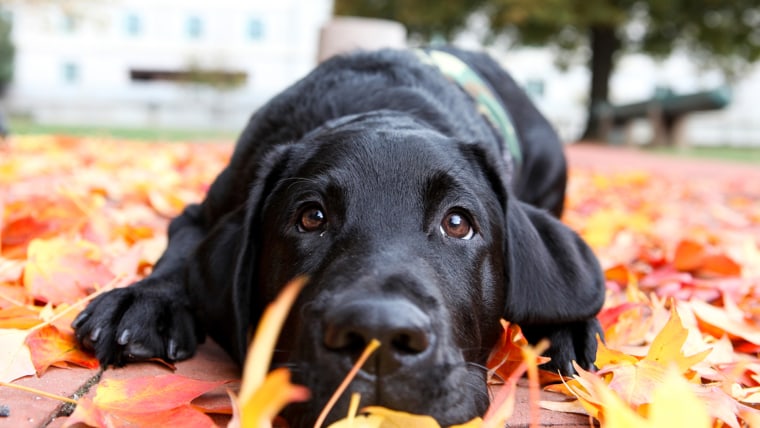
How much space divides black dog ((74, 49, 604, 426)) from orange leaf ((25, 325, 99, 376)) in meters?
0.05

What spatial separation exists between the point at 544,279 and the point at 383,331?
3.29ft

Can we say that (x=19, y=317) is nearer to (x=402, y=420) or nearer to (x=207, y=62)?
(x=402, y=420)

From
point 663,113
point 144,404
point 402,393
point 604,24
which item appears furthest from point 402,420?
point 604,24

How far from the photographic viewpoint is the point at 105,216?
4.10 meters

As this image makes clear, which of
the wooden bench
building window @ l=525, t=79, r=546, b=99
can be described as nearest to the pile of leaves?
the wooden bench

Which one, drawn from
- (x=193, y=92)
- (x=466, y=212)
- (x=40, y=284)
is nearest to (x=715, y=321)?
(x=466, y=212)

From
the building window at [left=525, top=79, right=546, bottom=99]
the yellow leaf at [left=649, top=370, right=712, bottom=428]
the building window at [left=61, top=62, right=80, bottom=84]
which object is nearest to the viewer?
the yellow leaf at [left=649, top=370, right=712, bottom=428]

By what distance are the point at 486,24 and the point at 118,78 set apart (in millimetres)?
38864

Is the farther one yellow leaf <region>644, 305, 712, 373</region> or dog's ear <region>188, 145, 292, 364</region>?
dog's ear <region>188, 145, 292, 364</region>

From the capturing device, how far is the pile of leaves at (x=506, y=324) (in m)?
1.36

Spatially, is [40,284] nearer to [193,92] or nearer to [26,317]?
[26,317]

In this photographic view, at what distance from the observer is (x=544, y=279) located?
231cm

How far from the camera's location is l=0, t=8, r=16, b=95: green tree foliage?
4723 centimetres

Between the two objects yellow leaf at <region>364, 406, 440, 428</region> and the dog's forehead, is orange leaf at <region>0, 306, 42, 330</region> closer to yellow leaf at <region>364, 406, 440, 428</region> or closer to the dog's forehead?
the dog's forehead
